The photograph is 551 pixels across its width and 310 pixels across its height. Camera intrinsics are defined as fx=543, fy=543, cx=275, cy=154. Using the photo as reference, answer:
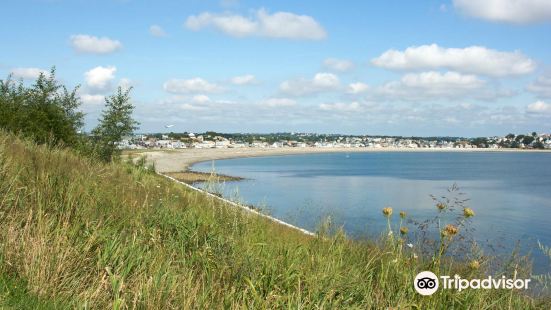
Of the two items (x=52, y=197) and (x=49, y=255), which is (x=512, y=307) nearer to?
(x=49, y=255)

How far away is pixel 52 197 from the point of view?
752 centimetres

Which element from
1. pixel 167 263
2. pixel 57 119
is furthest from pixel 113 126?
pixel 167 263

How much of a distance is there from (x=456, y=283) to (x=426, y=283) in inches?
16.6

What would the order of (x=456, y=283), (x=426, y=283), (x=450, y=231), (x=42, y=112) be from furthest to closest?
1. (x=42, y=112)
2. (x=456, y=283)
3. (x=426, y=283)
4. (x=450, y=231)

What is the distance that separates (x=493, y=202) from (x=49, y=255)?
1836 inches

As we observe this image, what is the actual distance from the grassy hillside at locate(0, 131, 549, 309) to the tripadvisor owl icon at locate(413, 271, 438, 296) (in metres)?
0.10

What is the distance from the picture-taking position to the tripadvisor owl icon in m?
5.64

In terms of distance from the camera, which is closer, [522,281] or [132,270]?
[132,270]

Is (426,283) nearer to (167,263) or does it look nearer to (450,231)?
(450,231)

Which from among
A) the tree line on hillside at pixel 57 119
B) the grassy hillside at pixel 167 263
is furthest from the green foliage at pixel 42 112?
the grassy hillside at pixel 167 263

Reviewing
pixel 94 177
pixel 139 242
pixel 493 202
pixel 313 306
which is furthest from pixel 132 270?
pixel 493 202

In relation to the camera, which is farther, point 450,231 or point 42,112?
point 42,112

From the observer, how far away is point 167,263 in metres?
5.76

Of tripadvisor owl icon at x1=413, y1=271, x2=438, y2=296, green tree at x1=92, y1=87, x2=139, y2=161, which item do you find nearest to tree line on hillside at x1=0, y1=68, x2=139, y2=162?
green tree at x1=92, y1=87, x2=139, y2=161
